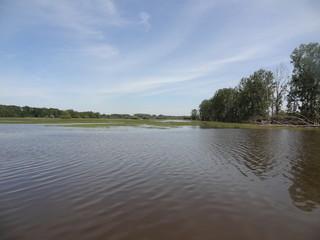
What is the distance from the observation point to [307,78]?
54.4 meters

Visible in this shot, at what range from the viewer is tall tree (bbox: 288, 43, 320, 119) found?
5206 cm

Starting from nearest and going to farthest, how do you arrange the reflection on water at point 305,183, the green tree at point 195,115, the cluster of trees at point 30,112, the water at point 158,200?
1. the water at point 158,200
2. the reflection on water at point 305,183
3. the cluster of trees at point 30,112
4. the green tree at point 195,115

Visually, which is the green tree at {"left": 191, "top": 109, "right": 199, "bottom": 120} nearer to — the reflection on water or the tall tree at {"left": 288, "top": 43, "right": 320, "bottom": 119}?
the tall tree at {"left": 288, "top": 43, "right": 320, "bottom": 119}

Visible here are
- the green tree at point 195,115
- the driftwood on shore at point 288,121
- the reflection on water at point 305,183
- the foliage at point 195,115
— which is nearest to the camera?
the reflection on water at point 305,183

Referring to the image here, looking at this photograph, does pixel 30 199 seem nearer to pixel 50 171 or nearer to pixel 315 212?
pixel 50 171

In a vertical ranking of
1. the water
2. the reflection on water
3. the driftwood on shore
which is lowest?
the water

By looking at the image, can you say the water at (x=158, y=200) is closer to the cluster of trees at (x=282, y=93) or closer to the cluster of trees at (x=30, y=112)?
the cluster of trees at (x=282, y=93)

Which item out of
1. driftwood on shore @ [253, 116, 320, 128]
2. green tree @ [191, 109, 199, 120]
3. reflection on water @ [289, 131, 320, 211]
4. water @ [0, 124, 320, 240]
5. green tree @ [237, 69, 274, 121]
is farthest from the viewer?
green tree @ [191, 109, 199, 120]

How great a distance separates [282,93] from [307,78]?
1232 centimetres

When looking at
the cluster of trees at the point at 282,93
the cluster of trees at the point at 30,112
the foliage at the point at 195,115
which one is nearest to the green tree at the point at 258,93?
the cluster of trees at the point at 282,93

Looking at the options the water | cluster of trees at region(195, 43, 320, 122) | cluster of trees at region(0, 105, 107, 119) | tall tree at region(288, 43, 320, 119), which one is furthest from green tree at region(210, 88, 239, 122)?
cluster of trees at region(0, 105, 107, 119)

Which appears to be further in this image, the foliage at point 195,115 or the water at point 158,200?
the foliage at point 195,115

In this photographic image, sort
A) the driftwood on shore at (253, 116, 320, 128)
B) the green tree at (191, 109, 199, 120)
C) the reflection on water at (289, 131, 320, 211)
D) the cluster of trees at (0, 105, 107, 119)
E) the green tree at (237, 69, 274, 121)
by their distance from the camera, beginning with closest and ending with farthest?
1. the reflection on water at (289, 131, 320, 211)
2. the driftwood on shore at (253, 116, 320, 128)
3. the green tree at (237, 69, 274, 121)
4. the cluster of trees at (0, 105, 107, 119)
5. the green tree at (191, 109, 199, 120)

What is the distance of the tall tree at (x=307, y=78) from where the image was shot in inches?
2050
